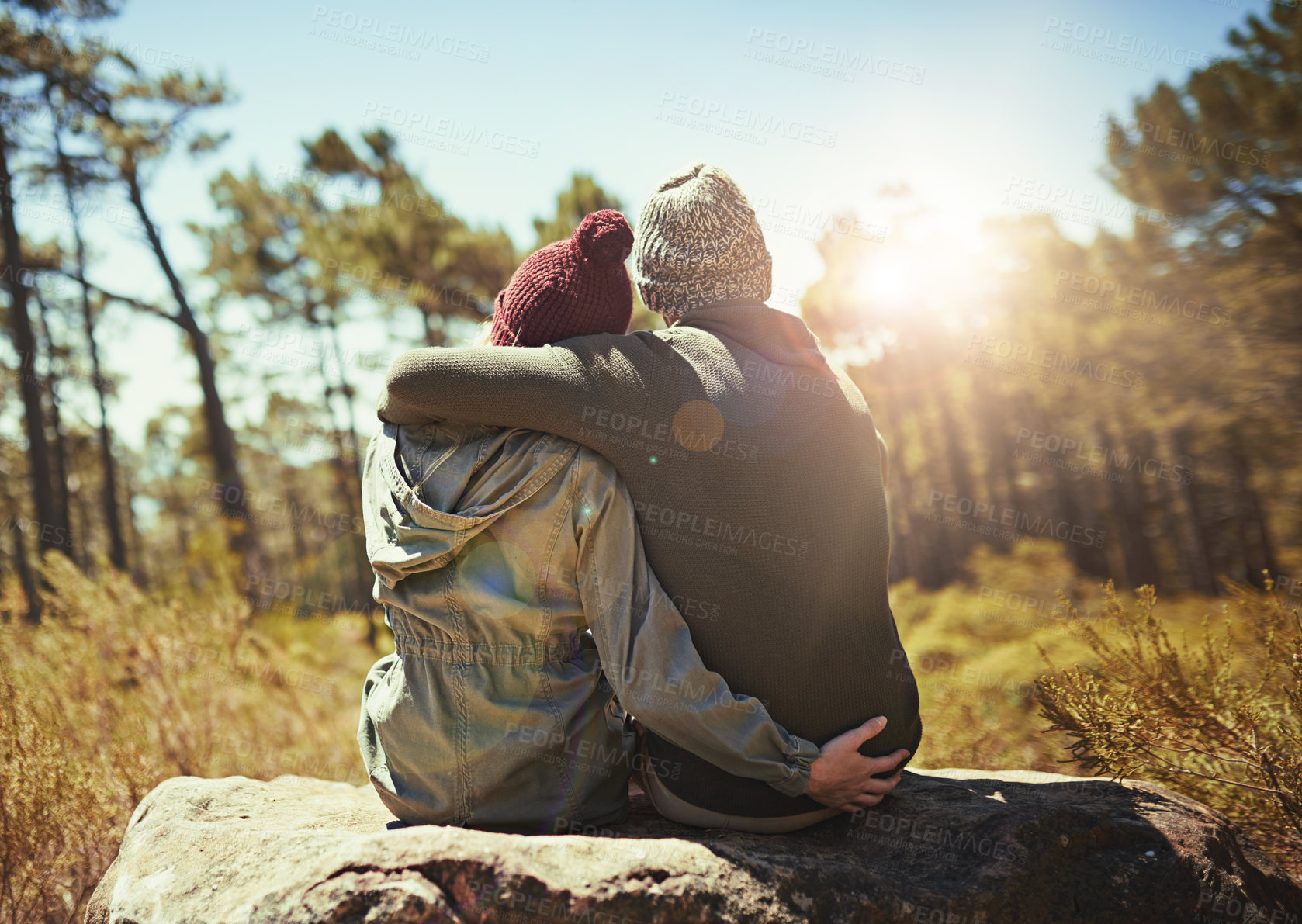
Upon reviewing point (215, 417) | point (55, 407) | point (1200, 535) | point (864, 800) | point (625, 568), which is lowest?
point (1200, 535)

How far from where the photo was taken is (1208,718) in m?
2.15

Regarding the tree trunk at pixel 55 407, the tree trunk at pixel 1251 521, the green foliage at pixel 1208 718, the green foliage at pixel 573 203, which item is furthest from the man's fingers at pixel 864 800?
the tree trunk at pixel 55 407

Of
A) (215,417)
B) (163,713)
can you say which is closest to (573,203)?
(215,417)

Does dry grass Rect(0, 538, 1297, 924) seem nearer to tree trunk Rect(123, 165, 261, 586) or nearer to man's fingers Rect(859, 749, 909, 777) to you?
man's fingers Rect(859, 749, 909, 777)

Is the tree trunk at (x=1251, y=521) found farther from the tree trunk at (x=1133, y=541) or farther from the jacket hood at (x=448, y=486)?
the jacket hood at (x=448, y=486)

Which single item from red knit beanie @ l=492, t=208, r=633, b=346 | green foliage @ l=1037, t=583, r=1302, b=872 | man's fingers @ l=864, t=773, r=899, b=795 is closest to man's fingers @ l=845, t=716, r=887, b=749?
man's fingers @ l=864, t=773, r=899, b=795

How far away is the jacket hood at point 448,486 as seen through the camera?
1559 millimetres

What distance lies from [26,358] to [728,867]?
10971mm

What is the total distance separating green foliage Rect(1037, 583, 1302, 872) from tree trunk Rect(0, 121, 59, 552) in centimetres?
1032

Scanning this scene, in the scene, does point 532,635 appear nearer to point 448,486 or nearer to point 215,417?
point 448,486

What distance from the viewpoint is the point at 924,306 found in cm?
1430

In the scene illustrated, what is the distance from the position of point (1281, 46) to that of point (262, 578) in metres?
11.3

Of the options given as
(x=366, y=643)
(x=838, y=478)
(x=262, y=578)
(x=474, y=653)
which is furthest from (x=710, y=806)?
(x=366, y=643)

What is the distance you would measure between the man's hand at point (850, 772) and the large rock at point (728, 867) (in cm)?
9
